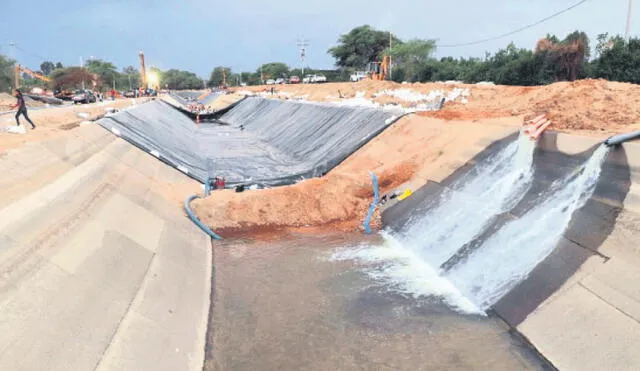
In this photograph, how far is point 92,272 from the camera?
648 cm

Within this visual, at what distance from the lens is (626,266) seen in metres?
6.05

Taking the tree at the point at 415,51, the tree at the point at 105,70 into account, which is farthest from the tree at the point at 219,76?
the tree at the point at 415,51

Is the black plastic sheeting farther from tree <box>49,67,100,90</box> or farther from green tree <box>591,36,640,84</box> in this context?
tree <box>49,67,100,90</box>

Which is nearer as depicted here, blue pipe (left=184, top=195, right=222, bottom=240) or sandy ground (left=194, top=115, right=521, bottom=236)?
blue pipe (left=184, top=195, right=222, bottom=240)

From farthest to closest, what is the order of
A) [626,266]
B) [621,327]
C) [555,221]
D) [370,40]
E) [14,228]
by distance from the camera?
[370,40], [555,221], [14,228], [626,266], [621,327]

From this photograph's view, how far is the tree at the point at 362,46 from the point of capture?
8775cm

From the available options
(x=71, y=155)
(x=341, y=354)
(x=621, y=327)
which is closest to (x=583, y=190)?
(x=621, y=327)

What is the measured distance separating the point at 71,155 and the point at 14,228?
6.13 metres

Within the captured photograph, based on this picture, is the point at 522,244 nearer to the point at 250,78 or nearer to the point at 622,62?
the point at 622,62

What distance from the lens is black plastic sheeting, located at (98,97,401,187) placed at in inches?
658

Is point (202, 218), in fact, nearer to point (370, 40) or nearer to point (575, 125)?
point (575, 125)

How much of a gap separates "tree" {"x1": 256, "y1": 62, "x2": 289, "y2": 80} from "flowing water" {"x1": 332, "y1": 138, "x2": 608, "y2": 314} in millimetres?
116693

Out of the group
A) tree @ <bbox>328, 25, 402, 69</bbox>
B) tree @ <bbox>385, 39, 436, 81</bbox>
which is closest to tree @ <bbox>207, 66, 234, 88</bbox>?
tree @ <bbox>328, 25, 402, 69</bbox>

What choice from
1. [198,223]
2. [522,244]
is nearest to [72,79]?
[198,223]
